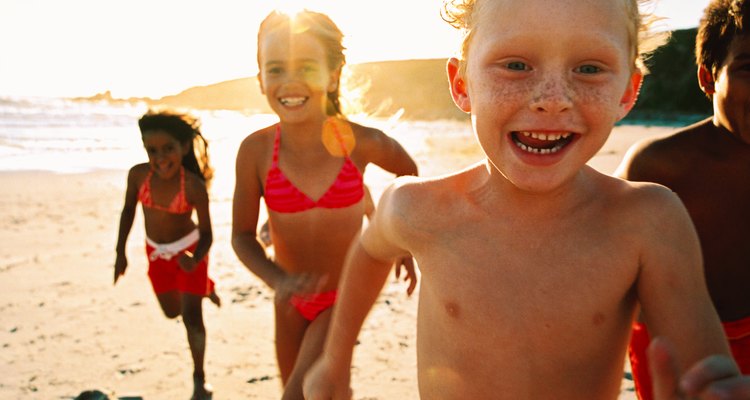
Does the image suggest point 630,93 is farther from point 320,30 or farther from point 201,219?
point 201,219

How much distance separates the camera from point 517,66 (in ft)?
4.66

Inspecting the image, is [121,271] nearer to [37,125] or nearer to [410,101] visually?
[37,125]

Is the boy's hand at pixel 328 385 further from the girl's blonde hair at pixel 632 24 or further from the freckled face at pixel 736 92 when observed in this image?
the freckled face at pixel 736 92

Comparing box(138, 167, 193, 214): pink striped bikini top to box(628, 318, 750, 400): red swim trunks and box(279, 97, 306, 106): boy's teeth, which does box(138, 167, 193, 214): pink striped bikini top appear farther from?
box(628, 318, 750, 400): red swim trunks

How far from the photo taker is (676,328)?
1.36 meters

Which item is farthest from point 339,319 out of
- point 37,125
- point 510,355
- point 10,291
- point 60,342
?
point 37,125

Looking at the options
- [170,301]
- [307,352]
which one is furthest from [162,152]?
[307,352]

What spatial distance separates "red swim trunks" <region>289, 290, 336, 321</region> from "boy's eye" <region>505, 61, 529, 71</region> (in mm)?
1830

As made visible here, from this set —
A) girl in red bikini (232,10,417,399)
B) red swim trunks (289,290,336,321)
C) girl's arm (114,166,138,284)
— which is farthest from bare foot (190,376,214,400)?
red swim trunks (289,290,336,321)

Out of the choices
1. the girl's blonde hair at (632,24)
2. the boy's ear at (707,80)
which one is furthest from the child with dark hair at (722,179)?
the girl's blonde hair at (632,24)

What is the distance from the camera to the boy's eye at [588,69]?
4.51ft

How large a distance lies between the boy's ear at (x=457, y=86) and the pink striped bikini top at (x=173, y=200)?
3.12 metres

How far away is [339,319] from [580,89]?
109 centimetres

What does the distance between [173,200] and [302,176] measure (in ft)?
5.92
